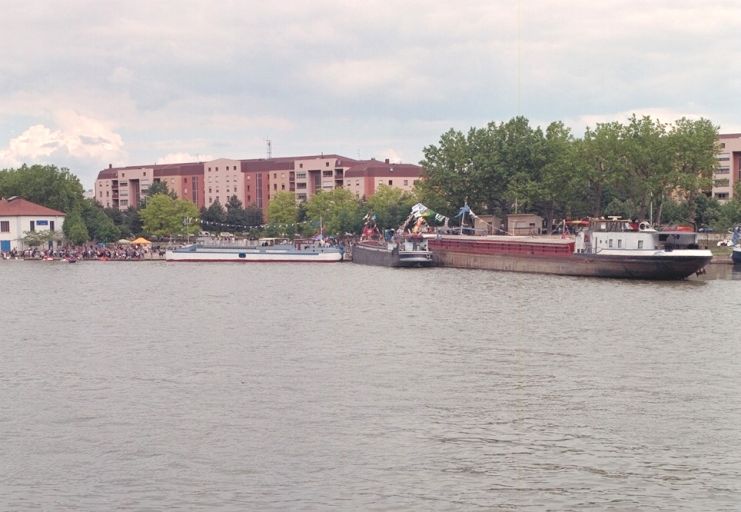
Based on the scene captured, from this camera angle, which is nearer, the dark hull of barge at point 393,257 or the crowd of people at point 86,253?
the dark hull of barge at point 393,257

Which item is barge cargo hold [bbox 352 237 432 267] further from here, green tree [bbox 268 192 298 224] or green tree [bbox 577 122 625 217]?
green tree [bbox 268 192 298 224]

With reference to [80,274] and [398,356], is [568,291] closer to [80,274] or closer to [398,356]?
[398,356]

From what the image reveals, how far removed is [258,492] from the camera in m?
17.9

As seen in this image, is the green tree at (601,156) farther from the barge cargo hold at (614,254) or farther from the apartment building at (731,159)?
the apartment building at (731,159)

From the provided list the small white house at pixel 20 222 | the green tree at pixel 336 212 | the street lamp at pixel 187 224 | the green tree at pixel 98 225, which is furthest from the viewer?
the street lamp at pixel 187 224

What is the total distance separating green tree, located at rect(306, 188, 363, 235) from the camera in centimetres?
13425

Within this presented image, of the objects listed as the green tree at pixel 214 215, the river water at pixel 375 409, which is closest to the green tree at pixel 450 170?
the green tree at pixel 214 215

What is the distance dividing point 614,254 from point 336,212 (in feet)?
256

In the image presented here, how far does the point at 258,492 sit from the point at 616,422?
332 inches

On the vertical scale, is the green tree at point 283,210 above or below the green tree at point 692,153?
below

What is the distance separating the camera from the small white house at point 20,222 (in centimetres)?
11888

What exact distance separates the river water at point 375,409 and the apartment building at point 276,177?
12835cm

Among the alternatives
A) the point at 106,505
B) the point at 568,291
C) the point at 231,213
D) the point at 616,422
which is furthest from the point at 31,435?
the point at 231,213

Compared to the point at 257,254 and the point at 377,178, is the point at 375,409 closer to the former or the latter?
the point at 257,254
